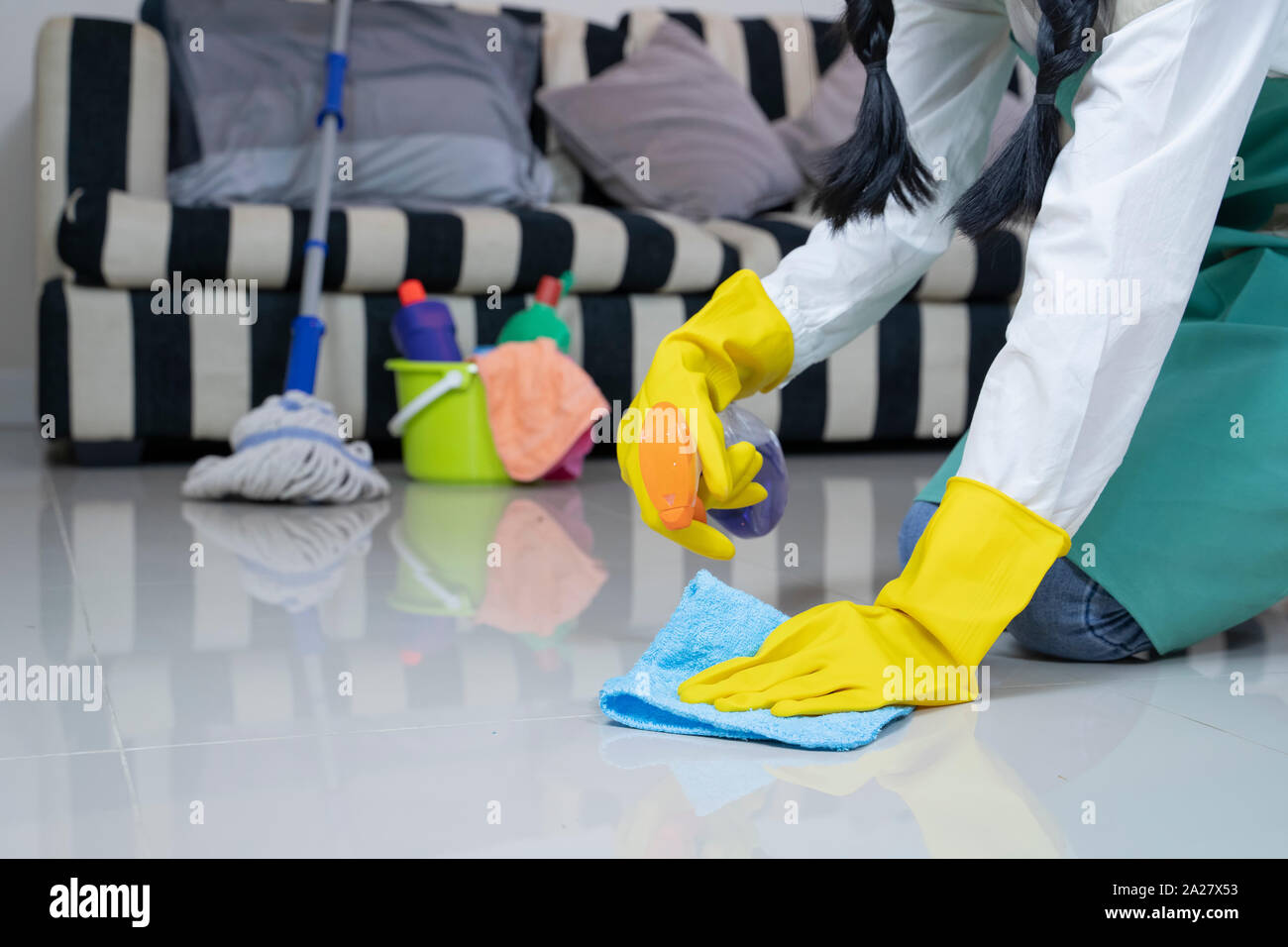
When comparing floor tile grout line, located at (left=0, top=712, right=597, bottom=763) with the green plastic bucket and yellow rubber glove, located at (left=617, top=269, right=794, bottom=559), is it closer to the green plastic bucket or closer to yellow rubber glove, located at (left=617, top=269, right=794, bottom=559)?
yellow rubber glove, located at (left=617, top=269, right=794, bottom=559)

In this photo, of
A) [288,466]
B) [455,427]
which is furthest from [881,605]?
[455,427]

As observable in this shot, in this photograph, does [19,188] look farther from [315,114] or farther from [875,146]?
[875,146]

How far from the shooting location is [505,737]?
812 millimetres

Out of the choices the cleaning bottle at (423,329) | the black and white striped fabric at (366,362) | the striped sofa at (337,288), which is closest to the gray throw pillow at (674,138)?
the striped sofa at (337,288)

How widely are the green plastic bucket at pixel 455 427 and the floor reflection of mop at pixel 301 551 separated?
21cm

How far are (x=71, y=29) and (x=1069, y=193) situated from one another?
6.38 ft

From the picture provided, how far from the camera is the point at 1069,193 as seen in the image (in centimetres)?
82

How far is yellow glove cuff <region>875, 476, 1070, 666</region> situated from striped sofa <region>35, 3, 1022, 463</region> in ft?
4.81

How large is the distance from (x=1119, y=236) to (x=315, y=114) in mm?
1935

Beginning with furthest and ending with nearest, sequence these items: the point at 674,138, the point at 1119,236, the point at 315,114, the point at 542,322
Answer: the point at 674,138 < the point at 315,114 < the point at 542,322 < the point at 1119,236

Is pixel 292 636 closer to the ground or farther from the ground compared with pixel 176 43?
closer to the ground

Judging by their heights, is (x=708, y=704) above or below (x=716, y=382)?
below
